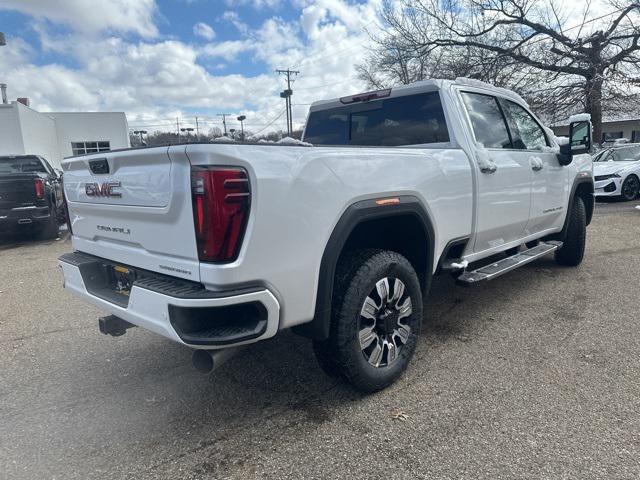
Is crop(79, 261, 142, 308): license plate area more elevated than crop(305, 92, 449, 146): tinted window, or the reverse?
crop(305, 92, 449, 146): tinted window

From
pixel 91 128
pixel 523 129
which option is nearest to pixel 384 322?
pixel 523 129

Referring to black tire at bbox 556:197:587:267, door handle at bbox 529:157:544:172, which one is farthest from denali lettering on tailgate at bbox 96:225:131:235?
black tire at bbox 556:197:587:267

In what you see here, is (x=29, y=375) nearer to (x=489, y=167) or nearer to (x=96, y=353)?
(x=96, y=353)

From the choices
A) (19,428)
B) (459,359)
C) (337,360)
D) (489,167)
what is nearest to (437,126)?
(489,167)

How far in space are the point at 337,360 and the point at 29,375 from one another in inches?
94.7

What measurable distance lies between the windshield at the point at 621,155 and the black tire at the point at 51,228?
1531 cm

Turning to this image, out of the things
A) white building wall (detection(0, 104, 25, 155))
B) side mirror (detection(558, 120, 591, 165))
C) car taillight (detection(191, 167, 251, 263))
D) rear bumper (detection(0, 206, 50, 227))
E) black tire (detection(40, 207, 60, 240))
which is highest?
white building wall (detection(0, 104, 25, 155))

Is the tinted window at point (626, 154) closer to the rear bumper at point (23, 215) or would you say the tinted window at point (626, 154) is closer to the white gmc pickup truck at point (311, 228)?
the white gmc pickup truck at point (311, 228)

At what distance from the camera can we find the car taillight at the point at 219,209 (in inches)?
84.2

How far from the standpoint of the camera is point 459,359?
355cm

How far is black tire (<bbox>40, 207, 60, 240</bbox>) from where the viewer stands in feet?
30.9

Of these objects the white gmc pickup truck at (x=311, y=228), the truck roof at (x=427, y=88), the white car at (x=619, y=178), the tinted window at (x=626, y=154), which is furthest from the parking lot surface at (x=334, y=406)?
the tinted window at (x=626, y=154)

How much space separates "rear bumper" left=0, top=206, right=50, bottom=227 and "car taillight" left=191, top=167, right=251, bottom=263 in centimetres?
822

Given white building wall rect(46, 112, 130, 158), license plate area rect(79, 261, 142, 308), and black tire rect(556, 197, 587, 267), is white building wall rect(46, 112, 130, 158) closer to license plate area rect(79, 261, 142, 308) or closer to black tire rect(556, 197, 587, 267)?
black tire rect(556, 197, 587, 267)
